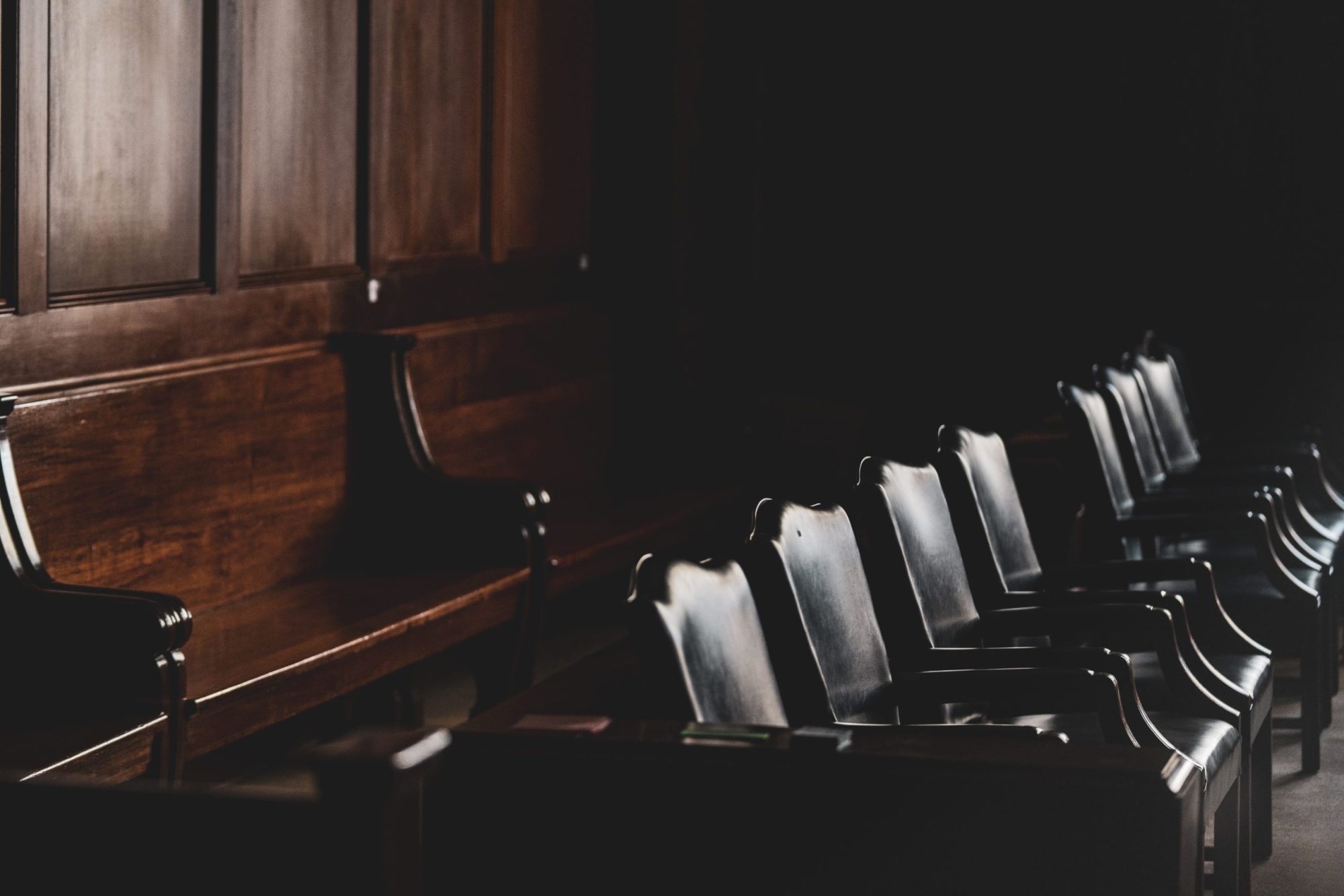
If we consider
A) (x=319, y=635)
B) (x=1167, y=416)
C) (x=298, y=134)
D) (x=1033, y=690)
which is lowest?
(x=319, y=635)

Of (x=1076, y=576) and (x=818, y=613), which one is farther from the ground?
(x=818, y=613)

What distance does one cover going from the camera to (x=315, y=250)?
4219 mm

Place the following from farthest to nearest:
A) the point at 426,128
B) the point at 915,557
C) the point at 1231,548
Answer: the point at 426,128, the point at 1231,548, the point at 915,557

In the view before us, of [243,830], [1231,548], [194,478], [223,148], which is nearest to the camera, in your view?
[243,830]

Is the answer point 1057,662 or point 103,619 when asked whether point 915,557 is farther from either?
point 103,619

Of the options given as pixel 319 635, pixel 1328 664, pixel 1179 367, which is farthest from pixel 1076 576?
pixel 1179 367

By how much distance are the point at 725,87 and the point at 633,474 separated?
65.7 inches

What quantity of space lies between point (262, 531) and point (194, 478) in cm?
32

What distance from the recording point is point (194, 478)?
362 centimetres

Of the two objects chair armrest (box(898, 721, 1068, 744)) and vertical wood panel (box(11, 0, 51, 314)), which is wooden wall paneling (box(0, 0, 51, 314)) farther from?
chair armrest (box(898, 721, 1068, 744))

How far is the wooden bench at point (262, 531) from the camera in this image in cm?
307

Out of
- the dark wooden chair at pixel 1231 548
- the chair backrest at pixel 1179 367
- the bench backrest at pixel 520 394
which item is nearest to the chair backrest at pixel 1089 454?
the dark wooden chair at pixel 1231 548

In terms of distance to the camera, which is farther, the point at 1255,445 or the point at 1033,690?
the point at 1255,445

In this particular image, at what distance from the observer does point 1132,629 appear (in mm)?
2945
